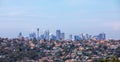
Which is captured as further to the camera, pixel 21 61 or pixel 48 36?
pixel 48 36

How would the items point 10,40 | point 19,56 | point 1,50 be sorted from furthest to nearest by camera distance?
point 10,40 < point 1,50 < point 19,56

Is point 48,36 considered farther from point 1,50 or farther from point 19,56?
point 19,56

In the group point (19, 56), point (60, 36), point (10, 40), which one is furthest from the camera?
point (60, 36)

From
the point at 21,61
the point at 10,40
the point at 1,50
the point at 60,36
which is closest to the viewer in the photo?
the point at 21,61

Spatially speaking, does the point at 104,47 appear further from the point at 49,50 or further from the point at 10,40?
the point at 10,40

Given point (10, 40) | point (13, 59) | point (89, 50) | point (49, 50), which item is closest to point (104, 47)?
point (89, 50)

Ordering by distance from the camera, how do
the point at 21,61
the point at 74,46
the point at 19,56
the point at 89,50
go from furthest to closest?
the point at 74,46 → the point at 89,50 → the point at 19,56 → the point at 21,61

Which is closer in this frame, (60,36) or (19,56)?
(19,56)

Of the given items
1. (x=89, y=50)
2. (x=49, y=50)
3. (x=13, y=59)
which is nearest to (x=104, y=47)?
(x=89, y=50)
